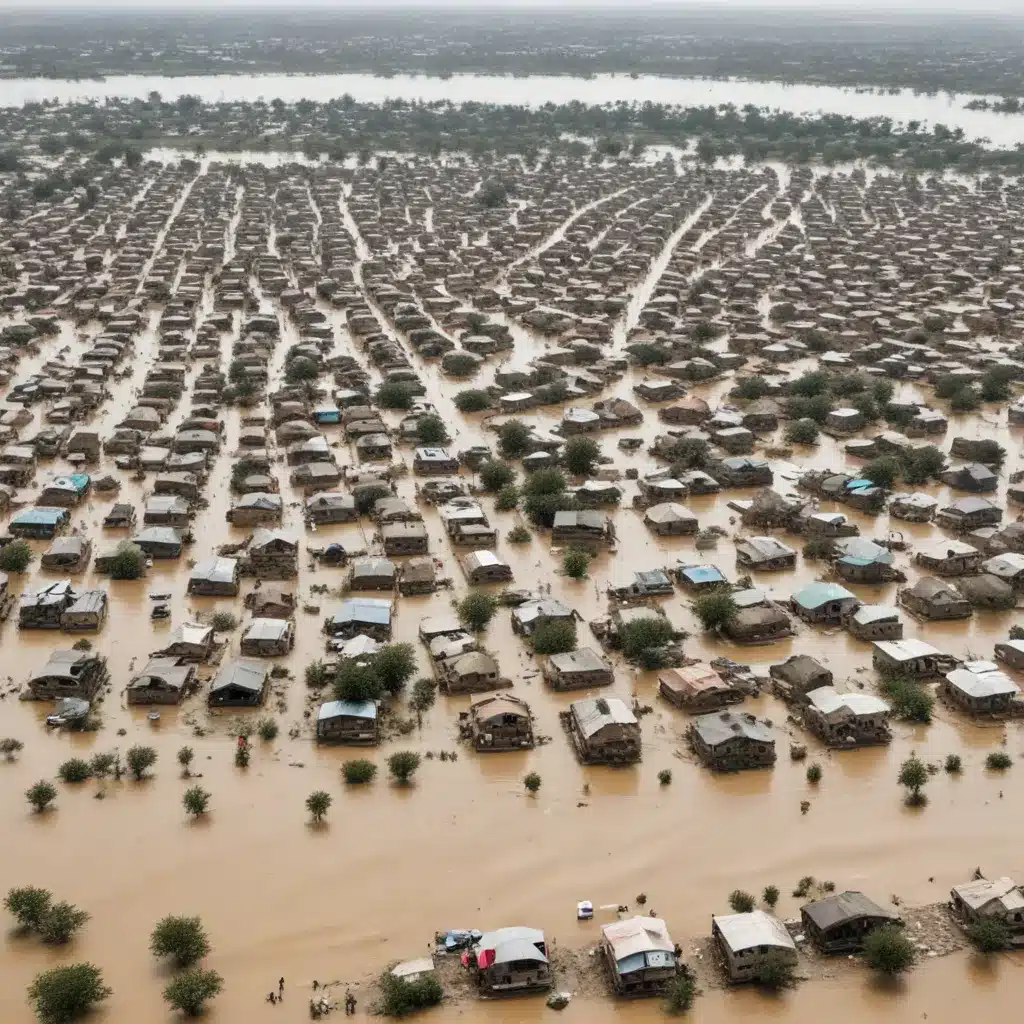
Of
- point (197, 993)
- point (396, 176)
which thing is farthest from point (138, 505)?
point (396, 176)

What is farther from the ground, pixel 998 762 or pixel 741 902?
pixel 998 762

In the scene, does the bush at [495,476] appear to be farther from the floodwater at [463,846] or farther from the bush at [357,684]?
the bush at [357,684]

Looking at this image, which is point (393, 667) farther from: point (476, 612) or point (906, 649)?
point (906, 649)

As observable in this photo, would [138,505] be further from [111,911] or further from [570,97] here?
[570,97]

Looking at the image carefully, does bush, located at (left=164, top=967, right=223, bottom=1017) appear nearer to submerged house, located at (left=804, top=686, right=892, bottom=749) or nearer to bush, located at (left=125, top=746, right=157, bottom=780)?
bush, located at (left=125, top=746, right=157, bottom=780)

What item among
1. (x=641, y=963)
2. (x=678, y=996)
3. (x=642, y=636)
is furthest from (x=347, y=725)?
(x=678, y=996)

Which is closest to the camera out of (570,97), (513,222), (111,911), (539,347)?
(111,911)

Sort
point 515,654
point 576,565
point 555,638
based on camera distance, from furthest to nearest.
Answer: point 576,565, point 515,654, point 555,638
